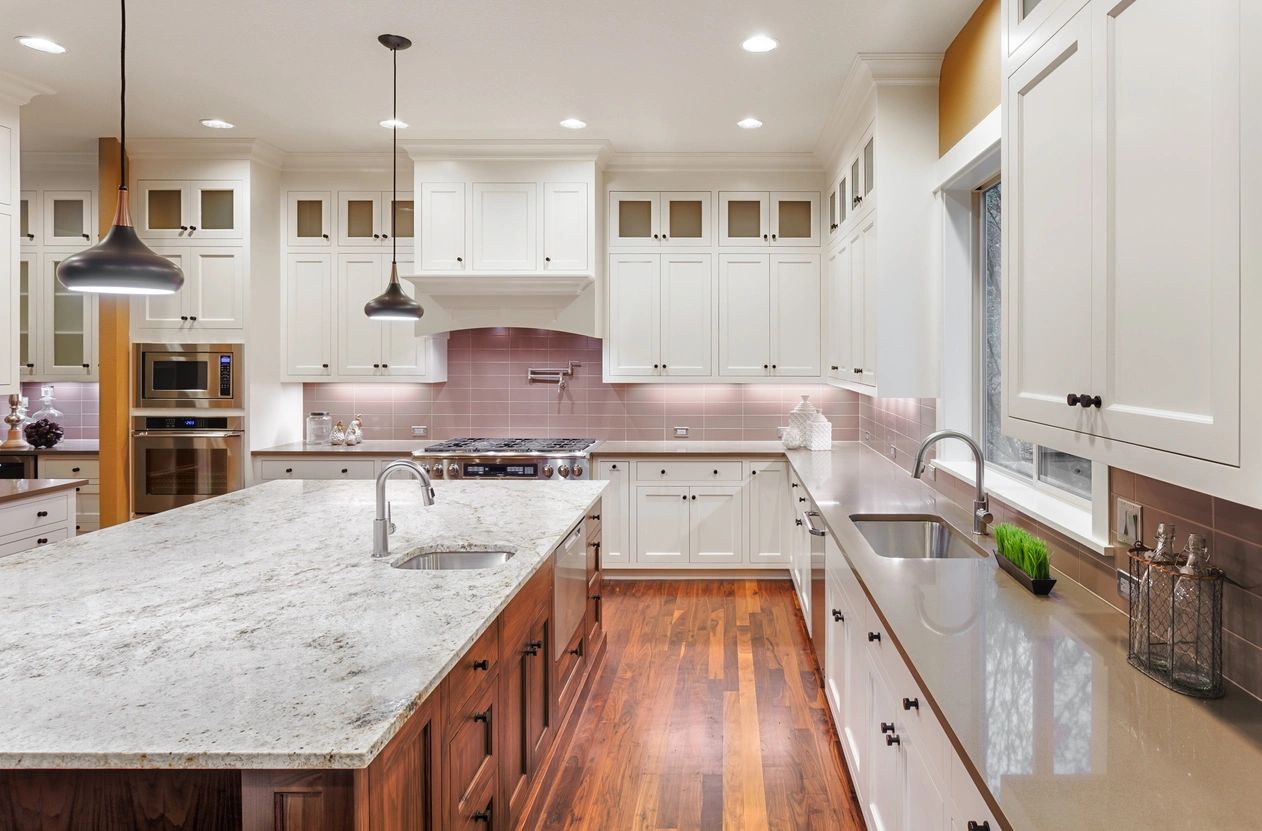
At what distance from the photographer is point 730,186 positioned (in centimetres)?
514

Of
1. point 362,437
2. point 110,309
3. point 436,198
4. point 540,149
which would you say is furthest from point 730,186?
point 110,309

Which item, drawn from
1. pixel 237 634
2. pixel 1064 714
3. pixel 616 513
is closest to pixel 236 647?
pixel 237 634

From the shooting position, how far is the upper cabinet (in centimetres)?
102

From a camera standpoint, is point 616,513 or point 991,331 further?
point 616,513

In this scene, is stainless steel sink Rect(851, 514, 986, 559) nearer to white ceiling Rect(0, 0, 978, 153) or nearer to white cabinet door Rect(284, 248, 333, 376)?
white ceiling Rect(0, 0, 978, 153)

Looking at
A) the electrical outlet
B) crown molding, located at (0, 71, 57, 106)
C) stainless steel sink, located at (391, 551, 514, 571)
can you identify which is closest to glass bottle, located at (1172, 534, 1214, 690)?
the electrical outlet

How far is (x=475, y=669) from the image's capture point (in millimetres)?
1848

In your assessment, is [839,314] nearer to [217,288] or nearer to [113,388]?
[217,288]

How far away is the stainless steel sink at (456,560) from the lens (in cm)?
239

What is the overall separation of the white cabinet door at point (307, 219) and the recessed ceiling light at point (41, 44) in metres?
1.76

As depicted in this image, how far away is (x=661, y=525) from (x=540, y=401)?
126 centimetres

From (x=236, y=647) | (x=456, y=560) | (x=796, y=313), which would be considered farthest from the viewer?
(x=796, y=313)

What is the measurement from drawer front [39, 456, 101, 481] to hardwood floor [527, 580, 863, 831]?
11.1ft

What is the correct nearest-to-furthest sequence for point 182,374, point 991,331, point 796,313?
1. point 991,331
2. point 182,374
3. point 796,313
